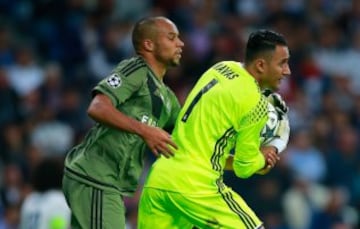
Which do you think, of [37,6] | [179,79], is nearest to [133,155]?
[179,79]

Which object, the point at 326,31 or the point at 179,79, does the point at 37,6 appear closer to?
the point at 179,79

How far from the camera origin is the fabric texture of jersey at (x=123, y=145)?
7922 millimetres

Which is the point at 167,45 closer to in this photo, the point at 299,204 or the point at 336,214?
the point at 299,204

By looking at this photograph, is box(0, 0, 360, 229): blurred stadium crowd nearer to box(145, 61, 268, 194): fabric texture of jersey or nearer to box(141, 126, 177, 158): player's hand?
box(145, 61, 268, 194): fabric texture of jersey

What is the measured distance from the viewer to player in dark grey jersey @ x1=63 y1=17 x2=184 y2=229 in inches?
310

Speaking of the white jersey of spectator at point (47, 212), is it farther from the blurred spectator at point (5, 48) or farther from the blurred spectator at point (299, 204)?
the blurred spectator at point (5, 48)

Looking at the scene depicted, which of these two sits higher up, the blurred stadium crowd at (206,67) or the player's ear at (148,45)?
the player's ear at (148,45)

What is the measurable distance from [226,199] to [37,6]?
8765 mm

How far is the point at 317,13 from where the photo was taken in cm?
1719

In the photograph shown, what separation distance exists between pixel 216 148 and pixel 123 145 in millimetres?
567

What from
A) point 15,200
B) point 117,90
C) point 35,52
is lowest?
point 15,200

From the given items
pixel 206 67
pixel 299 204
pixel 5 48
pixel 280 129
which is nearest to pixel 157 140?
pixel 280 129

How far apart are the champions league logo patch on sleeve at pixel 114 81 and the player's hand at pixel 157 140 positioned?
377 mm

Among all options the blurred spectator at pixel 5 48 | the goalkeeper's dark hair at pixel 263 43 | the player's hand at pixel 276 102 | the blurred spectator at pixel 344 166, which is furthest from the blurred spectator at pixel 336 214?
the goalkeeper's dark hair at pixel 263 43
